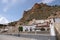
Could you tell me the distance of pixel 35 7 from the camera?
98250 mm

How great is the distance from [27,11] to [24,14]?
318cm

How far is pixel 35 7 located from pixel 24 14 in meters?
12.7

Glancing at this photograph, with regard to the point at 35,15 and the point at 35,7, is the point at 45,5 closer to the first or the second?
the point at 35,7

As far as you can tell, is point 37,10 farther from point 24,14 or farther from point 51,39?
point 51,39

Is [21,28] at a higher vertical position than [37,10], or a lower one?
lower

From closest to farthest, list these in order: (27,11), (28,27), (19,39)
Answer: (19,39), (28,27), (27,11)

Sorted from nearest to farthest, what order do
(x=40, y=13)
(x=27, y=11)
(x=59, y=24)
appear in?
1. (x=59, y=24)
2. (x=40, y=13)
3. (x=27, y=11)

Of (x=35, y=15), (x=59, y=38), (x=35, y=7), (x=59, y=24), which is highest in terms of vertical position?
(x=35, y=7)

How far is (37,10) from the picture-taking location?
9431cm

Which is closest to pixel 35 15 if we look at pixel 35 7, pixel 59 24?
pixel 35 7

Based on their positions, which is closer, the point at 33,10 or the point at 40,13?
the point at 40,13

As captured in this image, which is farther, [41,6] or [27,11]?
[27,11]

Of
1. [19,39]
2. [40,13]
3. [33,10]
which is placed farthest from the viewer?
[33,10]

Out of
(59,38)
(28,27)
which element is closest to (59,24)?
(59,38)
